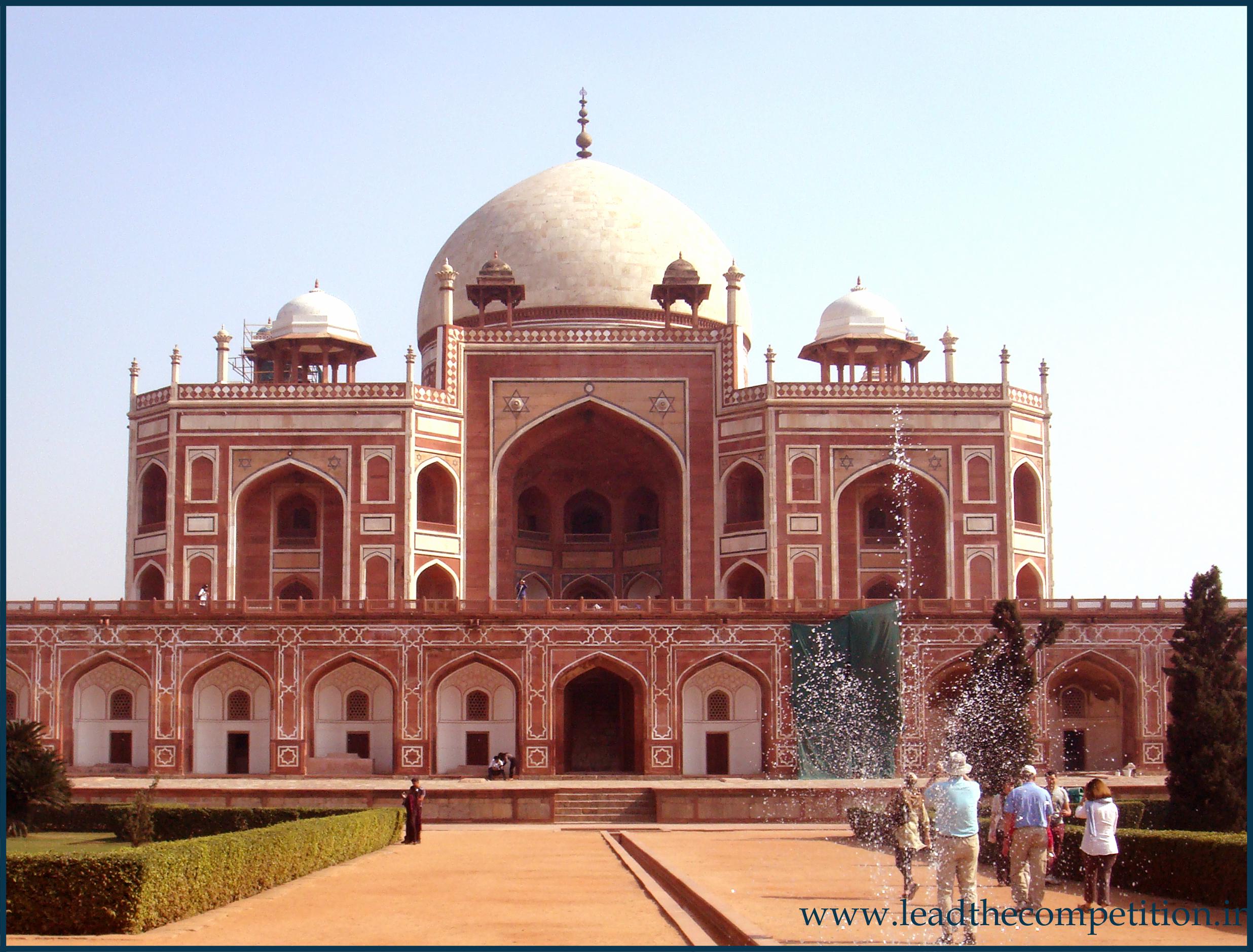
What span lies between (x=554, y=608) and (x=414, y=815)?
10.6m

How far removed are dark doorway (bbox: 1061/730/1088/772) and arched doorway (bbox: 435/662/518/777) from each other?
32.0ft

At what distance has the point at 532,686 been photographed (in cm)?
2839

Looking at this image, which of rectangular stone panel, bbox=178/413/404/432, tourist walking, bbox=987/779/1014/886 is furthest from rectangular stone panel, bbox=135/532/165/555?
tourist walking, bbox=987/779/1014/886

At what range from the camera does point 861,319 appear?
35562mm

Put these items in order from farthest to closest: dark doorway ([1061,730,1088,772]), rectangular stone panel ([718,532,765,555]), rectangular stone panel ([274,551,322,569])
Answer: rectangular stone panel ([274,551,322,569]), rectangular stone panel ([718,532,765,555]), dark doorway ([1061,730,1088,772])

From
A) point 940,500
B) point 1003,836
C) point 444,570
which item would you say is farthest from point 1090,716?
point 1003,836

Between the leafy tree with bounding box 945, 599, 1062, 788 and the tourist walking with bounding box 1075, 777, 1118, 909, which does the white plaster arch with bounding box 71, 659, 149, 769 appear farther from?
the tourist walking with bounding box 1075, 777, 1118, 909

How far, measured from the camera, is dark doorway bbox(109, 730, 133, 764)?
1136 inches

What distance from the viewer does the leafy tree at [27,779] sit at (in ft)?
61.7

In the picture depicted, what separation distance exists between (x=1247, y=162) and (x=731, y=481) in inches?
1005

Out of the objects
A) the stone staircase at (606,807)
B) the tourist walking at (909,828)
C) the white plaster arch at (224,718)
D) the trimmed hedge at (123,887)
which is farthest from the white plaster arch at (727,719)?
the trimmed hedge at (123,887)

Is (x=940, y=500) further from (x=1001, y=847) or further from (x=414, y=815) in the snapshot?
(x=1001, y=847)

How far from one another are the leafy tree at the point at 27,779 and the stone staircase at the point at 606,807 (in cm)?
654

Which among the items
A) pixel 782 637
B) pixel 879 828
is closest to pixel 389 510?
pixel 782 637
